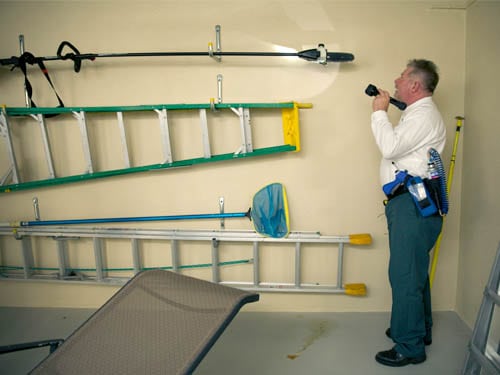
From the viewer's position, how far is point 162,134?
2359mm

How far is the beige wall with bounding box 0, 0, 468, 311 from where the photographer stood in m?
2.35

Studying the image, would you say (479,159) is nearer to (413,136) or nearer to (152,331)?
(413,136)

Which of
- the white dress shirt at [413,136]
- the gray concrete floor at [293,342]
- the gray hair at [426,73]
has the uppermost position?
the gray hair at [426,73]

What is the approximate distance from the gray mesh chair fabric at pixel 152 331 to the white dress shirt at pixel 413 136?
1077 mm

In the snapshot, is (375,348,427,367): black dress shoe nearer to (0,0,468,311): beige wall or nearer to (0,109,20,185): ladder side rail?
(0,0,468,311): beige wall

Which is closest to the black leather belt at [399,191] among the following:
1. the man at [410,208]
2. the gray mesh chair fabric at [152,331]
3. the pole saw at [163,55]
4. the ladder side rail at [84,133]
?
the man at [410,208]

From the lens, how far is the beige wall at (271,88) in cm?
235

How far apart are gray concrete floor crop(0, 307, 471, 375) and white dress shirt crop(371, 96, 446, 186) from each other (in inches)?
42.5

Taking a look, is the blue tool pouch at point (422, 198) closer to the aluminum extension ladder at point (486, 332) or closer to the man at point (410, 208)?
the man at point (410, 208)

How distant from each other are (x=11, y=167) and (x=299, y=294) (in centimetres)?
217

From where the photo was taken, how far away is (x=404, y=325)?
77.5 inches

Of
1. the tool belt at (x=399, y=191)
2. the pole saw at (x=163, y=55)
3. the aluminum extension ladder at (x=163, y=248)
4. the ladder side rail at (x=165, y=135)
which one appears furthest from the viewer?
the aluminum extension ladder at (x=163, y=248)

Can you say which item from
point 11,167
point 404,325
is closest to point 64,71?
point 11,167

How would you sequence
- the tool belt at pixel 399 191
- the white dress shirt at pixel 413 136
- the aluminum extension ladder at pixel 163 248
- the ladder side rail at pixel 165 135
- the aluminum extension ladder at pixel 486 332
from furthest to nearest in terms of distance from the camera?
the aluminum extension ladder at pixel 163 248 < the ladder side rail at pixel 165 135 < the tool belt at pixel 399 191 < the white dress shirt at pixel 413 136 < the aluminum extension ladder at pixel 486 332
